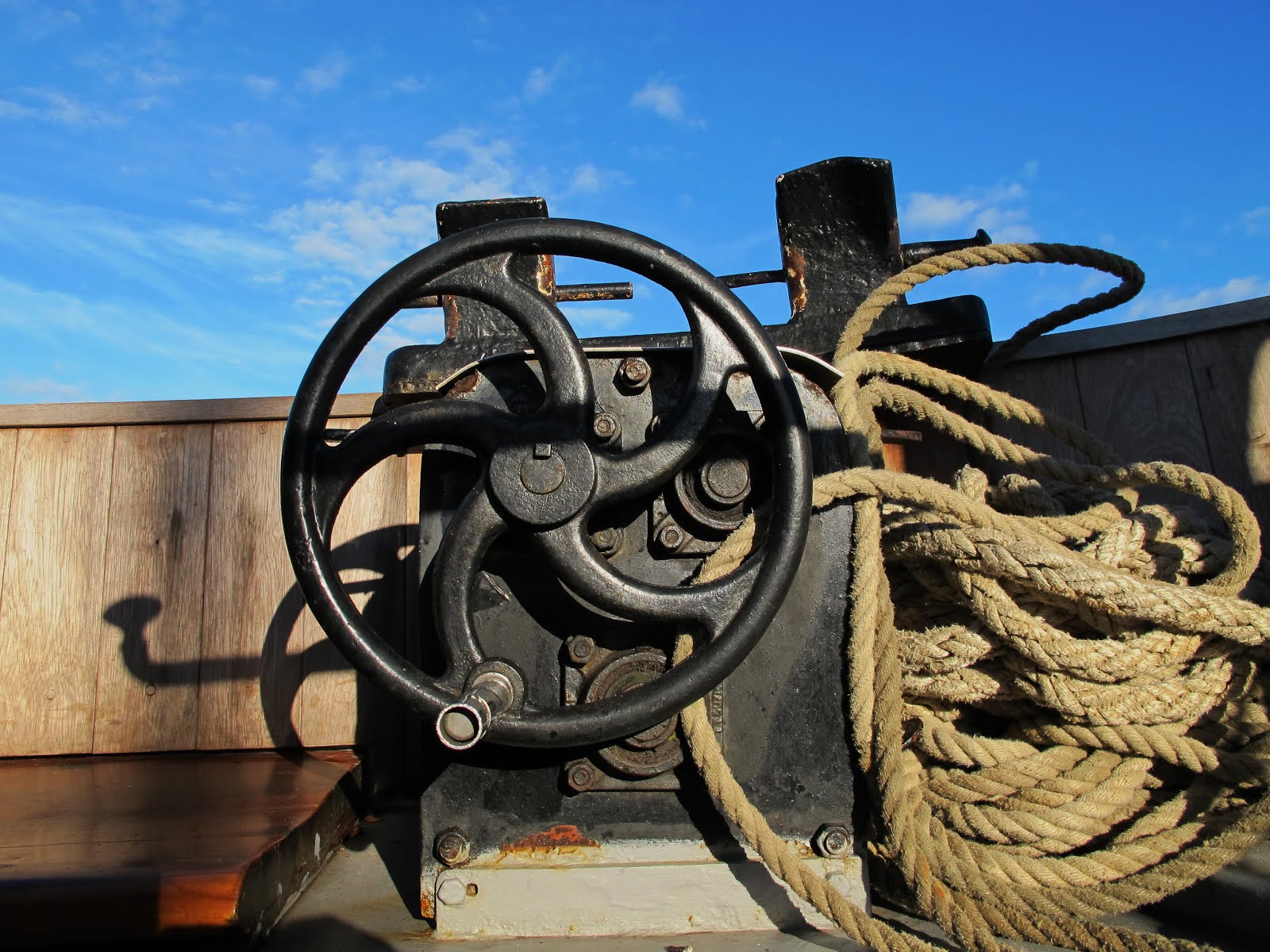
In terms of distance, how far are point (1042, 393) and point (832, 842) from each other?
974mm

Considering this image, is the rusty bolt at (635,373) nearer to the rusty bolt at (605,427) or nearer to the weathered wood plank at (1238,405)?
the rusty bolt at (605,427)

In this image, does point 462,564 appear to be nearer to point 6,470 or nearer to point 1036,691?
point 1036,691

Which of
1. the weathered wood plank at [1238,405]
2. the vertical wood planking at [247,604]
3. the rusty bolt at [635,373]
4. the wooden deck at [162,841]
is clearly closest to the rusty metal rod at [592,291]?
the rusty bolt at [635,373]

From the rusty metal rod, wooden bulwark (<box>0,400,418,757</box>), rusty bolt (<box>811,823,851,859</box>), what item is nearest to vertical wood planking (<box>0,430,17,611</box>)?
wooden bulwark (<box>0,400,418,757</box>)

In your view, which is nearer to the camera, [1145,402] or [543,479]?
[543,479]

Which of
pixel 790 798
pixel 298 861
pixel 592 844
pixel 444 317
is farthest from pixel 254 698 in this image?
pixel 790 798

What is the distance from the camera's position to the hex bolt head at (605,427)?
957 millimetres

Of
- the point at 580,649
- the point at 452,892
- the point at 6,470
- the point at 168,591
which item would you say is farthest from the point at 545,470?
the point at 6,470

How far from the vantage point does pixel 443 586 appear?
0.88 meters

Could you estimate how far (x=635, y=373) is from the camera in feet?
3.36

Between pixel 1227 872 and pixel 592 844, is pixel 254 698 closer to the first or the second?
pixel 592 844

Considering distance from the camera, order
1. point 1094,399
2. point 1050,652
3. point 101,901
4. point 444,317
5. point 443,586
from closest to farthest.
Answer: point 101,901, point 443,586, point 1050,652, point 444,317, point 1094,399

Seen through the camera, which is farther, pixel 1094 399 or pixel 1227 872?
pixel 1094 399

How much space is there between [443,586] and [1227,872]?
3.01 feet
